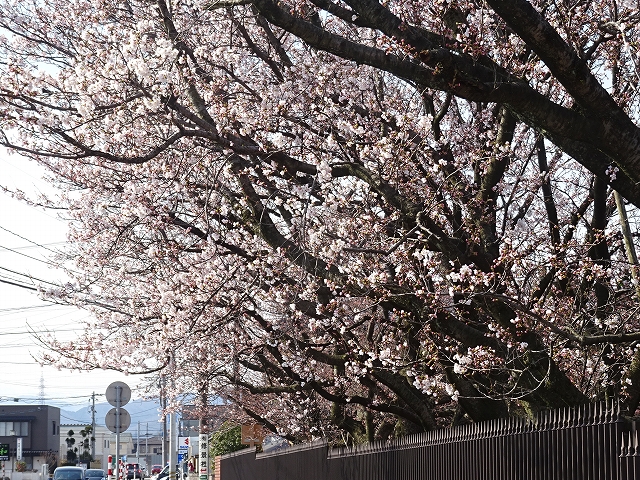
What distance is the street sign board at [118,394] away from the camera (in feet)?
65.5

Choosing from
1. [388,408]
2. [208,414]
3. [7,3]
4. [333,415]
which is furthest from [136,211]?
[208,414]

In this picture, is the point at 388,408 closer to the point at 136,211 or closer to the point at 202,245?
the point at 202,245

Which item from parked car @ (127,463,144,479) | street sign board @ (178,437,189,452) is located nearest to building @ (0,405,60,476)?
parked car @ (127,463,144,479)

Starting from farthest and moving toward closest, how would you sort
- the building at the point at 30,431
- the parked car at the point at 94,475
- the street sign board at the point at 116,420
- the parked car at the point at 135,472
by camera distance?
the building at the point at 30,431 → the parked car at the point at 135,472 → the parked car at the point at 94,475 → the street sign board at the point at 116,420

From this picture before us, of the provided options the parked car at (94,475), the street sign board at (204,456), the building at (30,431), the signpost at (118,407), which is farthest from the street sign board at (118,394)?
the building at (30,431)

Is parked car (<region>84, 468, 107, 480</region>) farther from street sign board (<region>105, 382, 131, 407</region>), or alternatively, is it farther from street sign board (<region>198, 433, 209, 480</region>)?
street sign board (<region>105, 382, 131, 407</region>)

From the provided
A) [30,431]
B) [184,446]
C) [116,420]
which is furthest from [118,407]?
[30,431]

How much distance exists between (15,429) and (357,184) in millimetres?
90152

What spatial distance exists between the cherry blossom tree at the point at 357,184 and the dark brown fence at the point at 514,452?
104 centimetres

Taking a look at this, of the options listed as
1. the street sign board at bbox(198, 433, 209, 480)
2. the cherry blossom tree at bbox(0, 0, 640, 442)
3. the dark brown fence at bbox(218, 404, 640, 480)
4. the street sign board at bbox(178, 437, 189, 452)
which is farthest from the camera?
the street sign board at bbox(178, 437, 189, 452)

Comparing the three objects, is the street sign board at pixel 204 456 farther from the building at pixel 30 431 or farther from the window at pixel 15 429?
the window at pixel 15 429

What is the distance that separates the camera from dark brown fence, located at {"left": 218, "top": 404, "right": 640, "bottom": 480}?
20.3 feet

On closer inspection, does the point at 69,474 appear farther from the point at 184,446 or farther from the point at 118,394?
the point at 118,394

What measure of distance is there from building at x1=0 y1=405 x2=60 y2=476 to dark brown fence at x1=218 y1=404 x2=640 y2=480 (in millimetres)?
86290
